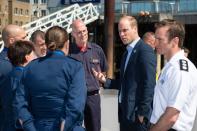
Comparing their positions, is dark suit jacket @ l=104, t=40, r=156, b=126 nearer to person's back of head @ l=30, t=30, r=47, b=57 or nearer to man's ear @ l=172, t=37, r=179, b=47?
man's ear @ l=172, t=37, r=179, b=47

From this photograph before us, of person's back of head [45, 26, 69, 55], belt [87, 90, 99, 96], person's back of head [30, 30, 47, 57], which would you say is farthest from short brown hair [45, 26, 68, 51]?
belt [87, 90, 99, 96]

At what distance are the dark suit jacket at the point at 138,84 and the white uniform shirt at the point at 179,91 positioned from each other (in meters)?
1.30

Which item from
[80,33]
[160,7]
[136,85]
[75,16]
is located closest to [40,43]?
[80,33]

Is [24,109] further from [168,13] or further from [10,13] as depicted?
[10,13]

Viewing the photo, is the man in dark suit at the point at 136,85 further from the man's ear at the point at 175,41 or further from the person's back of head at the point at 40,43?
Answer: the person's back of head at the point at 40,43

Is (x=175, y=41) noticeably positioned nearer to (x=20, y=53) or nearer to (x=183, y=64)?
(x=183, y=64)

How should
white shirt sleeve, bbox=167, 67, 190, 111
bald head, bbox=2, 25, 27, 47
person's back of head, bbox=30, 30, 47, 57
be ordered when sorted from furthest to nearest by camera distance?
1. person's back of head, bbox=30, 30, 47, 57
2. bald head, bbox=2, 25, 27, 47
3. white shirt sleeve, bbox=167, 67, 190, 111

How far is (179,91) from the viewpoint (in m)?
3.68

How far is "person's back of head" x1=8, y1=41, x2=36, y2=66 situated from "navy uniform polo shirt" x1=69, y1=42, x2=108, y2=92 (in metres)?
1.93

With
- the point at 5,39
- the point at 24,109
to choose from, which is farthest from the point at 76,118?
the point at 5,39

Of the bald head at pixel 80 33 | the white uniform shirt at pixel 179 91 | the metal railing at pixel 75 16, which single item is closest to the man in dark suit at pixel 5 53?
the bald head at pixel 80 33

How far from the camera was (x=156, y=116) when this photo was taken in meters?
3.90

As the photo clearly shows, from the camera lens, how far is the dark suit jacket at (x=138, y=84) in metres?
5.25

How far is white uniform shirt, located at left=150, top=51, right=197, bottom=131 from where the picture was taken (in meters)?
3.69
